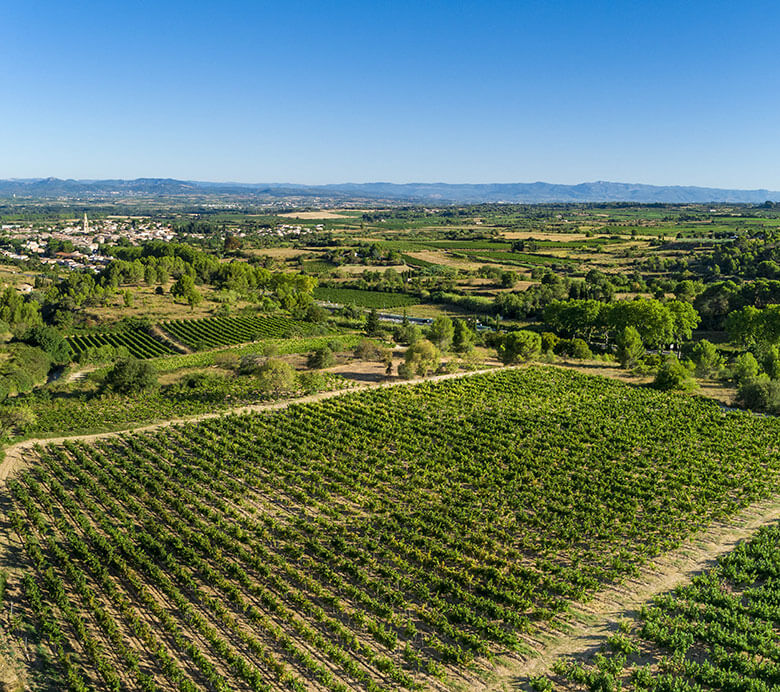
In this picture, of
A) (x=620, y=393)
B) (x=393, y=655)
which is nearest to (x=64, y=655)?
(x=393, y=655)

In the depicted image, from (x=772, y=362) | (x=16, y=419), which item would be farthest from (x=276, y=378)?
(x=772, y=362)

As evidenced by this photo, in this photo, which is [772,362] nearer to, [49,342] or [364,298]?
[364,298]

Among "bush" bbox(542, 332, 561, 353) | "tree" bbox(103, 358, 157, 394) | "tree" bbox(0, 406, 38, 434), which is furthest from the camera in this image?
"bush" bbox(542, 332, 561, 353)

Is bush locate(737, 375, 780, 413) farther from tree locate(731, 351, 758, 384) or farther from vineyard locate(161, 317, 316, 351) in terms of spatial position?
vineyard locate(161, 317, 316, 351)

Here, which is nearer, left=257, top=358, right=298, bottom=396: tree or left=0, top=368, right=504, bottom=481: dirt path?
left=0, top=368, right=504, bottom=481: dirt path

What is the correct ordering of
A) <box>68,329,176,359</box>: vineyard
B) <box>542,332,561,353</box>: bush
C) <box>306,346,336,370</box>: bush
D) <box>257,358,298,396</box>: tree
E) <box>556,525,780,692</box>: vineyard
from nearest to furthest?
1. <box>556,525,780,692</box>: vineyard
2. <box>257,358,298,396</box>: tree
3. <box>306,346,336,370</box>: bush
4. <box>542,332,561,353</box>: bush
5. <box>68,329,176,359</box>: vineyard

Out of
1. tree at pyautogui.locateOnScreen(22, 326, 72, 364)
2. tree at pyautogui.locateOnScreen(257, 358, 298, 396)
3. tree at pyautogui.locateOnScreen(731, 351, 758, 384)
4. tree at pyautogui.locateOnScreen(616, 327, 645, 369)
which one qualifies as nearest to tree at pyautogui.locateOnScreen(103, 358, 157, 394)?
tree at pyautogui.locateOnScreen(257, 358, 298, 396)
